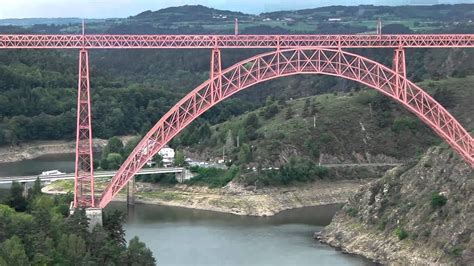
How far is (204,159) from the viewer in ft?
276

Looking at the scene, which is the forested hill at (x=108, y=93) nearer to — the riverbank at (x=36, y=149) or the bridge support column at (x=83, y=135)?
the riverbank at (x=36, y=149)

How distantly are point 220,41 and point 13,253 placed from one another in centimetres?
1486

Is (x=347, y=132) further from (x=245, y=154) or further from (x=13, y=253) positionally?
(x=13, y=253)

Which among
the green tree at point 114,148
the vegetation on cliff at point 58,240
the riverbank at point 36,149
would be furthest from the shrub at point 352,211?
the riverbank at point 36,149

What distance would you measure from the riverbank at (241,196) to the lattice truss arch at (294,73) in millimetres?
22903

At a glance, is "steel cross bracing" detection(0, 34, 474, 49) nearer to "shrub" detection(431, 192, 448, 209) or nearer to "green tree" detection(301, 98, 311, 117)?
"shrub" detection(431, 192, 448, 209)

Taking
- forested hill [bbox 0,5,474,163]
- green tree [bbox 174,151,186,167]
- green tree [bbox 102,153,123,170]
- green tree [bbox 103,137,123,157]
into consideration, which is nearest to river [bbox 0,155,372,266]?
green tree [bbox 174,151,186,167]

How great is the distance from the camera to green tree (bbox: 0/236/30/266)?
3788 centimetres

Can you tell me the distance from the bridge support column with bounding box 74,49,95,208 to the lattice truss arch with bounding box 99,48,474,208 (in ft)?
3.34

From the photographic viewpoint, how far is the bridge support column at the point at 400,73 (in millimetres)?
48344

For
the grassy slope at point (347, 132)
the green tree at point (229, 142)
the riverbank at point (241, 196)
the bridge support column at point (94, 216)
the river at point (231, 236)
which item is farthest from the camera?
the green tree at point (229, 142)

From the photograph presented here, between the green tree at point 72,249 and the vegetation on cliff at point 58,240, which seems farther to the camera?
the green tree at point 72,249

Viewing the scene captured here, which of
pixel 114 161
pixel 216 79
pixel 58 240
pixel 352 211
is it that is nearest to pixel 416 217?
pixel 352 211

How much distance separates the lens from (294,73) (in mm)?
47875
